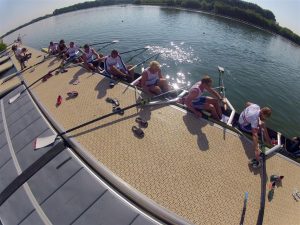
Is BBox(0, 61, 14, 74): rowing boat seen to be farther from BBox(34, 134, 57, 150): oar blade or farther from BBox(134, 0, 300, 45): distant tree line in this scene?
BBox(134, 0, 300, 45): distant tree line

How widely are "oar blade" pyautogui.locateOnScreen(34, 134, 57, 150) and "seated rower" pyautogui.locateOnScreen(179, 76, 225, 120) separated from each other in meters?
4.97

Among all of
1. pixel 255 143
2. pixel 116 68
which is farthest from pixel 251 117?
pixel 116 68

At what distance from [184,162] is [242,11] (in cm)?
4932

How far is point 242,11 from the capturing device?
49.9 meters

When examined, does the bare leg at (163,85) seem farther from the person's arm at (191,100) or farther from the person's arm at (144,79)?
Answer: the person's arm at (191,100)

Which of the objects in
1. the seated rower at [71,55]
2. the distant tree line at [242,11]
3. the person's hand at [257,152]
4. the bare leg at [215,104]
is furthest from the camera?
the distant tree line at [242,11]

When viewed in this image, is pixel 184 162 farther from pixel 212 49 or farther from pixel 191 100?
pixel 212 49

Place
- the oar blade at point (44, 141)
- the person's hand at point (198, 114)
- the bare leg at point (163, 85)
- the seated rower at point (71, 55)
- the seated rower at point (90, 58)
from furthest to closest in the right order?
the seated rower at point (71, 55)
the seated rower at point (90, 58)
the bare leg at point (163, 85)
the person's hand at point (198, 114)
the oar blade at point (44, 141)

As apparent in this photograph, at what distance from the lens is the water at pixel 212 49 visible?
794 inches

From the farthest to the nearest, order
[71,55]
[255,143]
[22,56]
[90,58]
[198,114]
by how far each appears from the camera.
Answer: [22,56], [71,55], [90,58], [198,114], [255,143]

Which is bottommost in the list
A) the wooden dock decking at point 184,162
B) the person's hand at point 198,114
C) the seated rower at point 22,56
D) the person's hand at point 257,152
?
the seated rower at point 22,56

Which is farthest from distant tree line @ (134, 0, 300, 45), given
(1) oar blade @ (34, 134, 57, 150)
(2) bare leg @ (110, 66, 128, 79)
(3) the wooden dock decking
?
(1) oar blade @ (34, 134, 57, 150)

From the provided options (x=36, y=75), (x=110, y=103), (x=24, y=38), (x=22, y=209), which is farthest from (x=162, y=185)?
(x=24, y=38)

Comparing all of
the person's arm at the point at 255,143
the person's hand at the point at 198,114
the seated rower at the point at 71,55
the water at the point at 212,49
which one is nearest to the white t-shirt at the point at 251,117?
the person's arm at the point at 255,143
